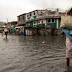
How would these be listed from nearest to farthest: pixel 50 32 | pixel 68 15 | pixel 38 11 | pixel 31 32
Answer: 1. pixel 68 15
2. pixel 50 32
3. pixel 31 32
4. pixel 38 11

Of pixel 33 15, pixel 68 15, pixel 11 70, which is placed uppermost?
pixel 33 15

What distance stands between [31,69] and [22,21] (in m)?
45.1

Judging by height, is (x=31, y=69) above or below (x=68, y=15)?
below

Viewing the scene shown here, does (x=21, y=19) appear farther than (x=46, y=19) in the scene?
Yes

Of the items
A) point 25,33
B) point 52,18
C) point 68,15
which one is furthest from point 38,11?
point 68,15

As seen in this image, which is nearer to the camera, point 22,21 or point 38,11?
point 38,11

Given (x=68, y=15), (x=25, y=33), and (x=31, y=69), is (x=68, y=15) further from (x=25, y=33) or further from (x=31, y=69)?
(x=25, y=33)

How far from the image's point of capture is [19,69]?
185 inches

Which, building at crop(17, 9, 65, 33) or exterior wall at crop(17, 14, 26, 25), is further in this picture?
exterior wall at crop(17, 14, 26, 25)

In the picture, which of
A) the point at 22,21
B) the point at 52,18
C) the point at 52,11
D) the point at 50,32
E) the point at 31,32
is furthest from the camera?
the point at 22,21

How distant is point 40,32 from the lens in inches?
1177

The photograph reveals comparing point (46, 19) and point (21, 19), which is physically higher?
point (21, 19)

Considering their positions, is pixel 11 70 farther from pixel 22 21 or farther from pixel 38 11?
pixel 22 21

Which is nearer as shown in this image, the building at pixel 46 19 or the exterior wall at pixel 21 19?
the building at pixel 46 19
